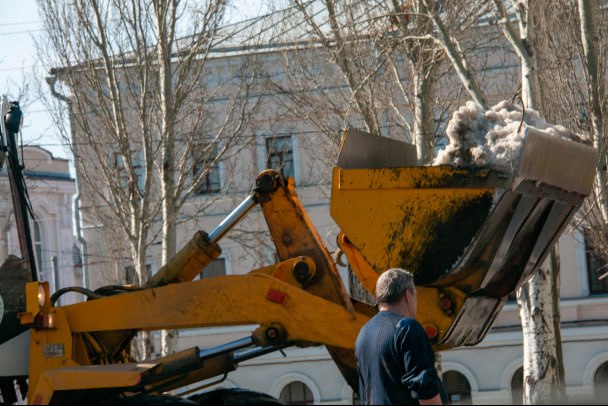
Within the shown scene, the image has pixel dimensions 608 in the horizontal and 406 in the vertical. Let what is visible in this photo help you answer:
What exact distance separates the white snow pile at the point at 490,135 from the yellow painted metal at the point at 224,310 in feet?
4.03

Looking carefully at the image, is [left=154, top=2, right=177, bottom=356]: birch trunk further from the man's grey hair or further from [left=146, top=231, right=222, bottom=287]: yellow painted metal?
→ the man's grey hair

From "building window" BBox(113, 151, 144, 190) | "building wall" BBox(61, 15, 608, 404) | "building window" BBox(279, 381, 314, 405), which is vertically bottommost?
"building window" BBox(279, 381, 314, 405)

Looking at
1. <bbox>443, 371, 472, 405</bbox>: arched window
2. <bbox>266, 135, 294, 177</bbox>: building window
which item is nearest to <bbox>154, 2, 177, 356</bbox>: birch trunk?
<bbox>266, 135, 294, 177</bbox>: building window

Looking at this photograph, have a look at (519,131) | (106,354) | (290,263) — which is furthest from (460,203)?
(106,354)

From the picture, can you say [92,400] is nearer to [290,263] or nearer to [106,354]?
[106,354]

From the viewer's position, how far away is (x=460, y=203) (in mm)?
7344

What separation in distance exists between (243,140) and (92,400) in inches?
761

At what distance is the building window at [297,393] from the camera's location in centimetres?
2950

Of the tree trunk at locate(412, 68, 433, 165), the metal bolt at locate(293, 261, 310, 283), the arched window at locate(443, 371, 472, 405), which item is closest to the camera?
the metal bolt at locate(293, 261, 310, 283)

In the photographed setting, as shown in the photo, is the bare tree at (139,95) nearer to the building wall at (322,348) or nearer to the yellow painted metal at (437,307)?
the building wall at (322,348)

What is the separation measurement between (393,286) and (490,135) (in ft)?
6.66

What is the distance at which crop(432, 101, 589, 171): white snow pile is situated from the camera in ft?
24.0

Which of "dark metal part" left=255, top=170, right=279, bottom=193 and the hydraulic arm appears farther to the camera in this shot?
"dark metal part" left=255, top=170, right=279, bottom=193

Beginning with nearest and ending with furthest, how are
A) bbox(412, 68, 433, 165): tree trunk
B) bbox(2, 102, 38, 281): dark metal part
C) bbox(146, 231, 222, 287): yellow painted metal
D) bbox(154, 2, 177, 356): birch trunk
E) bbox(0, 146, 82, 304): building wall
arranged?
bbox(146, 231, 222, 287): yellow painted metal < bbox(2, 102, 38, 281): dark metal part < bbox(412, 68, 433, 165): tree trunk < bbox(154, 2, 177, 356): birch trunk < bbox(0, 146, 82, 304): building wall
